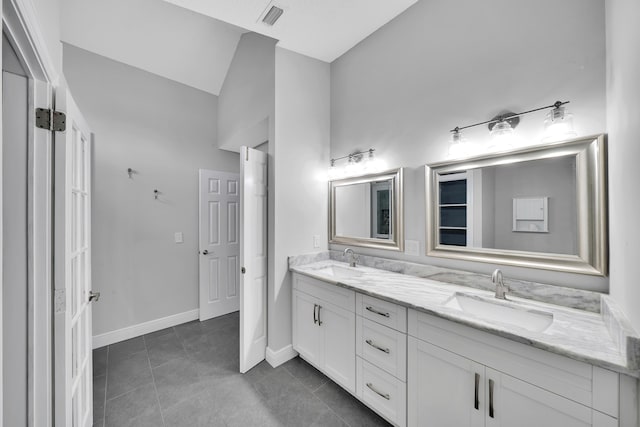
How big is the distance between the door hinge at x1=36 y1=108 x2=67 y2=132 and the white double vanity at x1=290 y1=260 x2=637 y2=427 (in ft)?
5.51

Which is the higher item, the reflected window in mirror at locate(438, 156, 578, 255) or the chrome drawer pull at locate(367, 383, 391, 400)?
the reflected window in mirror at locate(438, 156, 578, 255)

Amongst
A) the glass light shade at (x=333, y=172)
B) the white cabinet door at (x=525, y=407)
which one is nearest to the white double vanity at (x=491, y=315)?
the white cabinet door at (x=525, y=407)

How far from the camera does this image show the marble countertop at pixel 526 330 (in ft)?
3.07

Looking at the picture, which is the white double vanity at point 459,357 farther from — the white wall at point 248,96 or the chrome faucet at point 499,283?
the white wall at point 248,96

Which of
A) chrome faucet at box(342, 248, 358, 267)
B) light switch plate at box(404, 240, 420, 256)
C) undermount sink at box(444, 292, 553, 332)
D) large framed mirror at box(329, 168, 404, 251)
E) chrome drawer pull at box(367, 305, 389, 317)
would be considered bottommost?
chrome drawer pull at box(367, 305, 389, 317)

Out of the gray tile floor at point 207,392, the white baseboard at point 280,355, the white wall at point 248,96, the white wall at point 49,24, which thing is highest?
the white wall at point 248,96

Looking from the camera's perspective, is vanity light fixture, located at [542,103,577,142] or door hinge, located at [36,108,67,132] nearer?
door hinge, located at [36,108,67,132]

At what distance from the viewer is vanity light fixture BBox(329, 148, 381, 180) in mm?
2314

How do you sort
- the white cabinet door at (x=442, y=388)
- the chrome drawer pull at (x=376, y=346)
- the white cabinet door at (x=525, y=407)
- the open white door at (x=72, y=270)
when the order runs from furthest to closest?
the chrome drawer pull at (x=376, y=346), the white cabinet door at (x=442, y=388), the open white door at (x=72, y=270), the white cabinet door at (x=525, y=407)

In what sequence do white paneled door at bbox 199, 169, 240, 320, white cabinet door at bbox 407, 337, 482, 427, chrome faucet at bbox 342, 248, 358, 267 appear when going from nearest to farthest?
white cabinet door at bbox 407, 337, 482, 427, chrome faucet at bbox 342, 248, 358, 267, white paneled door at bbox 199, 169, 240, 320

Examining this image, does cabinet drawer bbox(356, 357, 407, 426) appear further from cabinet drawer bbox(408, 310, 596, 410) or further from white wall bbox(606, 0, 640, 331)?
white wall bbox(606, 0, 640, 331)

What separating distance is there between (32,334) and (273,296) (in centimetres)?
157

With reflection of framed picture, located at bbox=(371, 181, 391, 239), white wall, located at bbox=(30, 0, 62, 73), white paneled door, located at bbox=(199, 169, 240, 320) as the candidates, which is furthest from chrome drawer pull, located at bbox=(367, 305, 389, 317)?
white paneled door, located at bbox=(199, 169, 240, 320)

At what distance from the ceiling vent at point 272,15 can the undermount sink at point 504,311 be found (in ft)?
7.37
